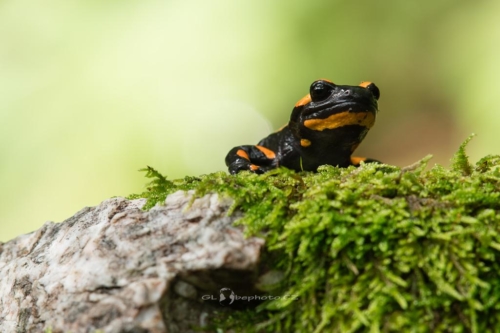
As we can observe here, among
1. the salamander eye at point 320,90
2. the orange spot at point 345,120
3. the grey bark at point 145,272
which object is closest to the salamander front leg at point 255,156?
the orange spot at point 345,120

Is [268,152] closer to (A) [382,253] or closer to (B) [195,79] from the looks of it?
(A) [382,253]

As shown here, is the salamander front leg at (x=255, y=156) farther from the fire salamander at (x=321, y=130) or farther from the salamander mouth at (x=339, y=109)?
the salamander mouth at (x=339, y=109)

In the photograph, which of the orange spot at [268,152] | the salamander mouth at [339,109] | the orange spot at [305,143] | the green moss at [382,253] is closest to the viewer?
the green moss at [382,253]

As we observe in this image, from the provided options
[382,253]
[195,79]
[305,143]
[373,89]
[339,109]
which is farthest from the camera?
[195,79]

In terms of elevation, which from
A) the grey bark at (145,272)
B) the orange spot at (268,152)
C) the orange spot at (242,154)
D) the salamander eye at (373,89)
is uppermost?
the salamander eye at (373,89)

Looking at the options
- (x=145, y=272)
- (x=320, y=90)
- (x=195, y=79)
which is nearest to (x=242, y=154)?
(x=320, y=90)

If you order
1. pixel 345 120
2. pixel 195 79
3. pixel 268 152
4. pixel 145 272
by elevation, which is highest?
pixel 195 79

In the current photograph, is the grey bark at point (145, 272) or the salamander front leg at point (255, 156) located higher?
the salamander front leg at point (255, 156)
